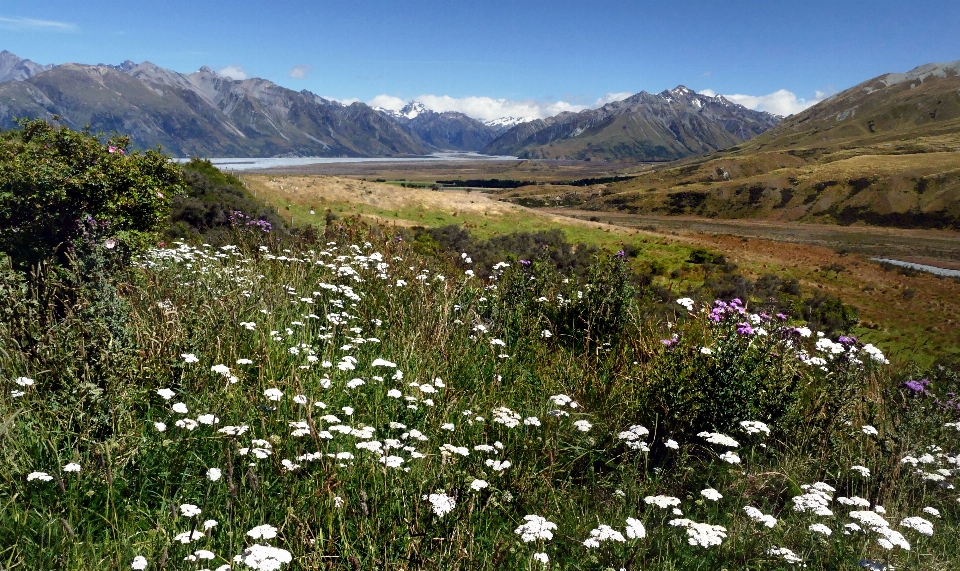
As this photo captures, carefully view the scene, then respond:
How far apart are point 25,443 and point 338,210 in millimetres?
29635

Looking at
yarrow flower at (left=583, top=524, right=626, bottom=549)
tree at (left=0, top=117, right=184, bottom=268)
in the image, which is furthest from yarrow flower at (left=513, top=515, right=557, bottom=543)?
tree at (left=0, top=117, right=184, bottom=268)

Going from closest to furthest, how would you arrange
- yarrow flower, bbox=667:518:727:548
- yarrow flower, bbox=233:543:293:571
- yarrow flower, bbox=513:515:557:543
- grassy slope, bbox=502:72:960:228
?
1. yarrow flower, bbox=233:543:293:571
2. yarrow flower, bbox=513:515:557:543
3. yarrow flower, bbox=667:518:727:548
4. grassy slope, bbox=502:72:960:228

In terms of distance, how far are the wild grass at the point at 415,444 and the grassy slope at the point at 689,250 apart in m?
19.3

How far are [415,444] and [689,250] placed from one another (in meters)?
32.2

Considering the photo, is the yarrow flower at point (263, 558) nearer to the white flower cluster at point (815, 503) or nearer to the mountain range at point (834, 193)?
the white flower cluster at point (815, 503)

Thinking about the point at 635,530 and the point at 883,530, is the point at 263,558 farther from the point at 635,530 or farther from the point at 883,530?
the point at 883,530

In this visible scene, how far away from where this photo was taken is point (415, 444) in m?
3.45

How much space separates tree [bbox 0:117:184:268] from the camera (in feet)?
21.2

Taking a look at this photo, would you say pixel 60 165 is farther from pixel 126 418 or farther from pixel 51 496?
pixel 51 496

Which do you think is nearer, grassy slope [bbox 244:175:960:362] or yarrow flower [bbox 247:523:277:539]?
yarrow flower [bbox 247:523:277:539]

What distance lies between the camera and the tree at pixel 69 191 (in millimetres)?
6465

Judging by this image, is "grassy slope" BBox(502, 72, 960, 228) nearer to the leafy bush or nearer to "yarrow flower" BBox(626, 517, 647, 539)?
the leafy bush

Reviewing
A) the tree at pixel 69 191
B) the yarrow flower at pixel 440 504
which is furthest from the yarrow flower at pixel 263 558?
the tree at pixel 69 191

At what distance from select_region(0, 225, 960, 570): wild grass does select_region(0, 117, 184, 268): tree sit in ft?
5.58
